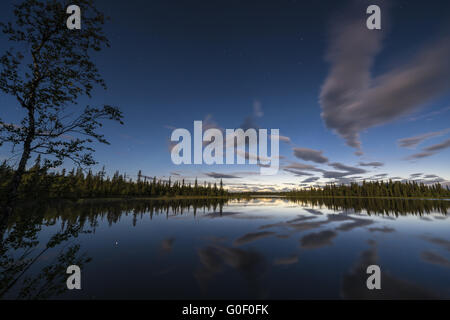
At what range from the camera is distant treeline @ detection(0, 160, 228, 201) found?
6.84 m

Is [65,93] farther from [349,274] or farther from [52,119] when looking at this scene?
[349,274]

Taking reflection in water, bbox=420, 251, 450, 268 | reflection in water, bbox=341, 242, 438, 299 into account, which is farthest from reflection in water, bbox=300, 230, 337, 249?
reflection in water, bbox=420, 251, 450, 268

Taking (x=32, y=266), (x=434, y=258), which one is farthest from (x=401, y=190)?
(x=32, y=266)

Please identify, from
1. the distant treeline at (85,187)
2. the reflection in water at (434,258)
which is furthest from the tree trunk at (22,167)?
the reflection in water at (434,258)

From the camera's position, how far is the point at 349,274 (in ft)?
28.2

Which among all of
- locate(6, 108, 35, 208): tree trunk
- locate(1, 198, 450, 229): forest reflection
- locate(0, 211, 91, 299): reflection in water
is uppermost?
locate(6, 108, 35, 208): tree trunk

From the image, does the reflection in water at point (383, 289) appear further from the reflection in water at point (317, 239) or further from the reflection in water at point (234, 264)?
the reflection in water at point (317, 239)

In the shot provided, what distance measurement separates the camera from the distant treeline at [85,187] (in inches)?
269

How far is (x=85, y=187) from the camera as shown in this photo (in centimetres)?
7900

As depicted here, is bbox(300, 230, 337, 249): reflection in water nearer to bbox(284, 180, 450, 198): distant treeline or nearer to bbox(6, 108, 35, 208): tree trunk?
bbox(6, 108, 35, 208): tree trunk

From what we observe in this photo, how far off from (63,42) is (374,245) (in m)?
23.8

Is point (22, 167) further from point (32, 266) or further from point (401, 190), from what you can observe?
point (401, 190)

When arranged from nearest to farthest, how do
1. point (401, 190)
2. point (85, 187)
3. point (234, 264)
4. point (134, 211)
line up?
point (234, 264)
point (134, 211)
point (85, 187)
point (401, 190)
